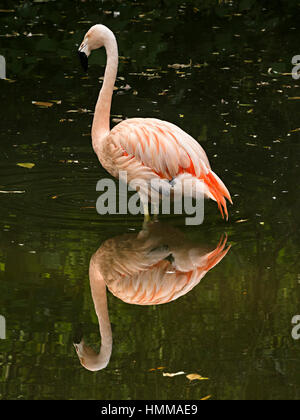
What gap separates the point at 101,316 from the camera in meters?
5.45

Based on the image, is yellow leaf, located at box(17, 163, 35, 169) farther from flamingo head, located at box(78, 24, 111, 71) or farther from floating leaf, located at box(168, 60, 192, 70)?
floating leaf, located at box(168, 60, 192, 70)

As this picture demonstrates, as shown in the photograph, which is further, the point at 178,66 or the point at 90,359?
the point at 178,66

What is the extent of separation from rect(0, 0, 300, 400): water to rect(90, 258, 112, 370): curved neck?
51mm

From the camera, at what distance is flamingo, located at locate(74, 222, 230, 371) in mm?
5672

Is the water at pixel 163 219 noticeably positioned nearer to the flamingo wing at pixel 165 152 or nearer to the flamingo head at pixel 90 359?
the flamingo head at pixel 90 359

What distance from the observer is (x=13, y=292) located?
5.80m

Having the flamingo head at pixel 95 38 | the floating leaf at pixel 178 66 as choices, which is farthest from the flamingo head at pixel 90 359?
the floating leaf at pixel 178 66

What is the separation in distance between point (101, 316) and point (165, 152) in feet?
5.51

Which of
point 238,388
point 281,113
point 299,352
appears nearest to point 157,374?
point 238,388

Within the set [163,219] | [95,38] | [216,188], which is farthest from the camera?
[95,38]

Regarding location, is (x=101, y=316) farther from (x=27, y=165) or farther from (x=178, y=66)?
(x=178, y=66)

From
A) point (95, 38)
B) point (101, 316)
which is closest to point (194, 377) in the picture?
point (101, 316)

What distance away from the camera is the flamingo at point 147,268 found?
567 cm

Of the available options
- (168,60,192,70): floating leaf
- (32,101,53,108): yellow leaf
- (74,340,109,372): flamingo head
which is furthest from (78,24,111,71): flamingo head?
(168,60,192,70): floating leaf
